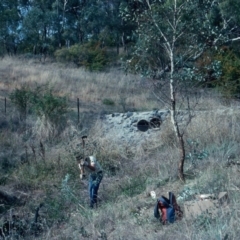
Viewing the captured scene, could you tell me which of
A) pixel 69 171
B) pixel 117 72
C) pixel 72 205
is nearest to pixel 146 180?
pixel 72 205

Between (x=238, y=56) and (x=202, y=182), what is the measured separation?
700 inches

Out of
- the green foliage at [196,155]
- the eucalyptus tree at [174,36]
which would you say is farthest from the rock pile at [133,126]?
the eucalyptus tree at [174,36]

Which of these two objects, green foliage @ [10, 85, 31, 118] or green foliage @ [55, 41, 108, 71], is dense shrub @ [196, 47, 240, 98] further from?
green foliage @ [55, 41, 108, 71]

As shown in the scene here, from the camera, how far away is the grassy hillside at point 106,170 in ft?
25.5

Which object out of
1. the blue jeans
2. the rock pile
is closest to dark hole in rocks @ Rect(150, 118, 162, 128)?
the rock pile

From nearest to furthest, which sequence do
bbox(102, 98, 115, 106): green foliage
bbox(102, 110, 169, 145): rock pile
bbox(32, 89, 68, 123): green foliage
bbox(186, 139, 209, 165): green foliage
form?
bbox(186, 139, 209, 165): green foliage
bbox(102, 110, 169, 145): rock pile
bbox(32, 89, 68, 123): green foliage
bbox(102, 98, 115, 106): green foliage

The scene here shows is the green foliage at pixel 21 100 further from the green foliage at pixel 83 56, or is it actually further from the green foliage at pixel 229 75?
the green foliage at pixel 83 56

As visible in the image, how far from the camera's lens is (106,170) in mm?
13773

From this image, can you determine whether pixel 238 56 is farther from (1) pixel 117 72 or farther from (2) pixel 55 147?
(2) pixel 55 147

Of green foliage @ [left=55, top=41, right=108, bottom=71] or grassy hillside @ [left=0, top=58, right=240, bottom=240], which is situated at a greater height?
green foliage @ [left=55, top=41, right=108, bottom=71]

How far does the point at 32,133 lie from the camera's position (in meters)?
17.5

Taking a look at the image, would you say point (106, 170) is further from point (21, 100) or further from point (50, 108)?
point (21, 100)

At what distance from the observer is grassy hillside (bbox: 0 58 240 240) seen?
7.76 metres

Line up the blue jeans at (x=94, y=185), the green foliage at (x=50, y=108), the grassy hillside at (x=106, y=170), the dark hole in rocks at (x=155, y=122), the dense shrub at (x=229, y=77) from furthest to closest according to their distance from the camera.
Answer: the dense shrub at (x=229, y=77)
the green foliage at (x=50, y=108)
the dark hole in rocks at (x=155, y=122)
the blue jeans at (x=94, y=185)
the grassy hillside at (x=106, y=170)
